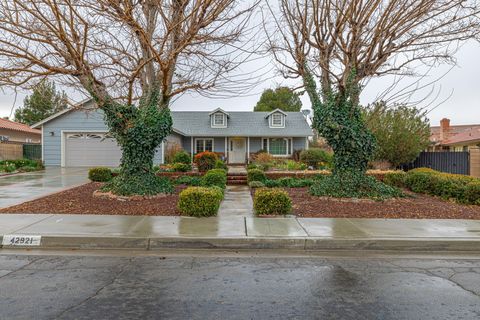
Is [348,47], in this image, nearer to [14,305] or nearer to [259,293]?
[259,293]

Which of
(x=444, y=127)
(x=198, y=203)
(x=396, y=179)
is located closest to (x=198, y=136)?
(x=396, y=179)

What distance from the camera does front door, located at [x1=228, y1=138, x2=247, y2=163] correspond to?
2650 centimetres

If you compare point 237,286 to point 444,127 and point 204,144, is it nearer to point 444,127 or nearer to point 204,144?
point 204,144

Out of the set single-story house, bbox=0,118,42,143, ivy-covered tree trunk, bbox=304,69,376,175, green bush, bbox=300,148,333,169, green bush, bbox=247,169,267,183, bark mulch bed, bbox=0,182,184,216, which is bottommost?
bark mulch bed, bbox=0,182,184,216

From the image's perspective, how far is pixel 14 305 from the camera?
347 centimetres

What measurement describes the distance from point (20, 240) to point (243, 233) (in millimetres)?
3915

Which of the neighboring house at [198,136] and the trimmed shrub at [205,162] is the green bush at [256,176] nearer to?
the trimmed shrub at [205,162]

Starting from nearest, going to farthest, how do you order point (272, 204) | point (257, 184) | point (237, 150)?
point (272, 204) → point (257, 184) → point (237, 150)

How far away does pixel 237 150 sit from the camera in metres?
26.8

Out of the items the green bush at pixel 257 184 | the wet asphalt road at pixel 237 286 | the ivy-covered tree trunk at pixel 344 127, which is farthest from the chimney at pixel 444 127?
the wet asphalt road at pixel 237 286

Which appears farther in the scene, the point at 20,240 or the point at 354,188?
the point at 354,188

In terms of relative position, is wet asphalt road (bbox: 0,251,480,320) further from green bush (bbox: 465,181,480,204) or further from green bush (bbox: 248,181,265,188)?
green bush (bbox: 248,181,265,188)

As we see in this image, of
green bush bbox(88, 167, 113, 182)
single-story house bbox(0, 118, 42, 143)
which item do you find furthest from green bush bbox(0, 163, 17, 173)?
green bush bbox(88, 167, 113, 182)

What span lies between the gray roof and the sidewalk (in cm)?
1802
